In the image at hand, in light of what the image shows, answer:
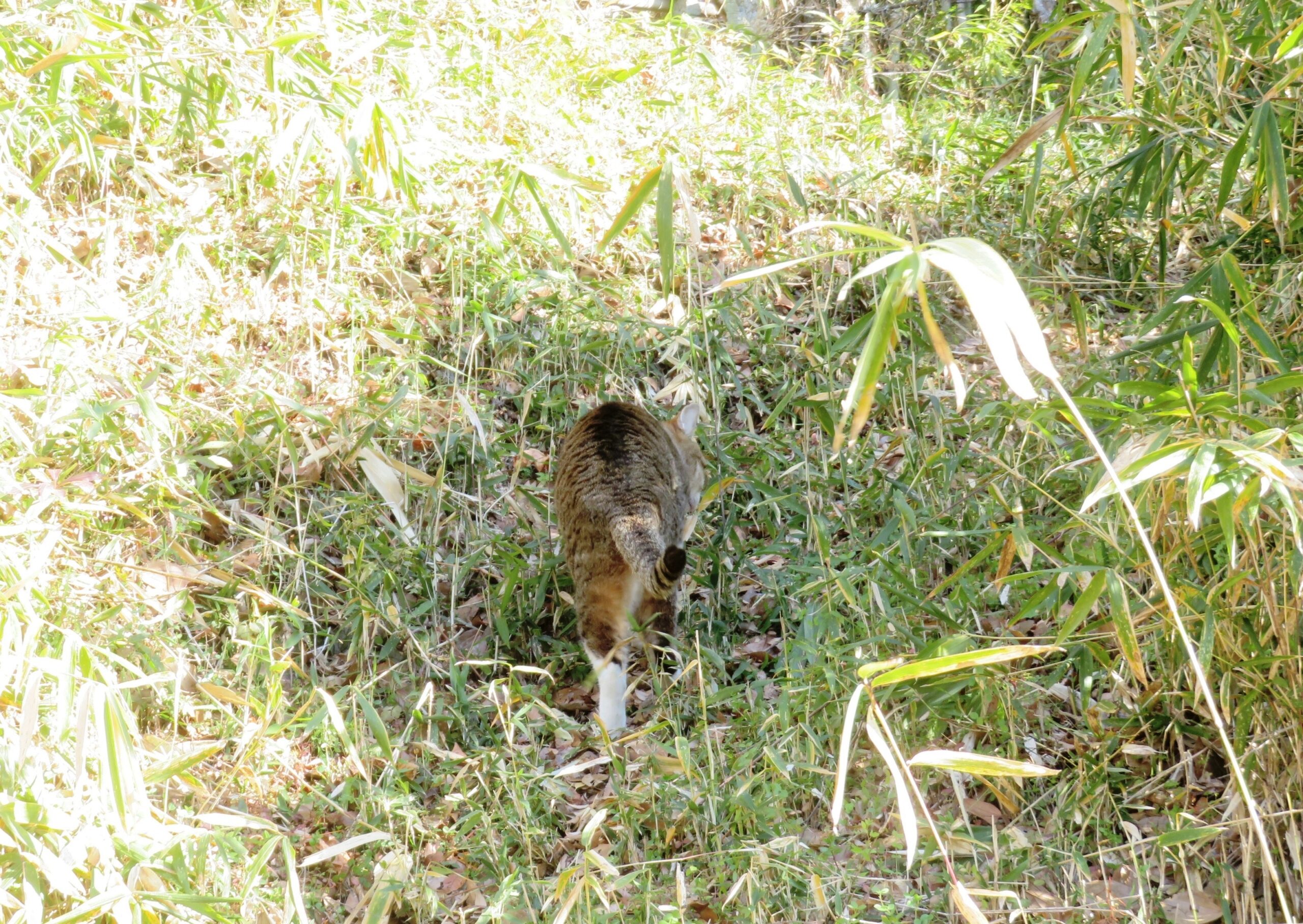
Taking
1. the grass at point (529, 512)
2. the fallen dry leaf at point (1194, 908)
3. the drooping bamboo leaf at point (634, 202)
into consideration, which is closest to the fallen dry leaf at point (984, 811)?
the grass at point (529, 512)

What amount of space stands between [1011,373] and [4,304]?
13.1ft

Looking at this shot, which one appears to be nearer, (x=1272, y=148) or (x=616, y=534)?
(x=1272, y=148)

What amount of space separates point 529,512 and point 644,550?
92 cm

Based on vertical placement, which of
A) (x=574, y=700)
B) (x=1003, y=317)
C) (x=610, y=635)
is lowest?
(x=574, y=700)

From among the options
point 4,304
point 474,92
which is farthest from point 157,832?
point 474,92

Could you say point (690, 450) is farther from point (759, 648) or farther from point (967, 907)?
point (967, 907)

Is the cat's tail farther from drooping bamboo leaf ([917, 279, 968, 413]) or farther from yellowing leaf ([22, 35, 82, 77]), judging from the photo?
yellowing leaf ([22, 35, 82, 77])

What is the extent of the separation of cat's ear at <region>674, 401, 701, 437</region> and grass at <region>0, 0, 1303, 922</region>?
16 centimetres

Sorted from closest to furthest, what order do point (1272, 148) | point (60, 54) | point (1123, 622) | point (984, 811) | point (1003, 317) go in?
point (1003, 317) → point (1123, 622) → point (1272, 148) → point (984, 811) → point (60, 54)

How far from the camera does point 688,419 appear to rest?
4602mm

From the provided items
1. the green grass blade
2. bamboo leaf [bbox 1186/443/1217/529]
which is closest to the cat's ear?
the green grass blade

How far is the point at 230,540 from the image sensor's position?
410cm

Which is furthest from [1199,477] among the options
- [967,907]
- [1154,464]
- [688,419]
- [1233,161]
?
[688,419]

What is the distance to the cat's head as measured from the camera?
4.57 meters
